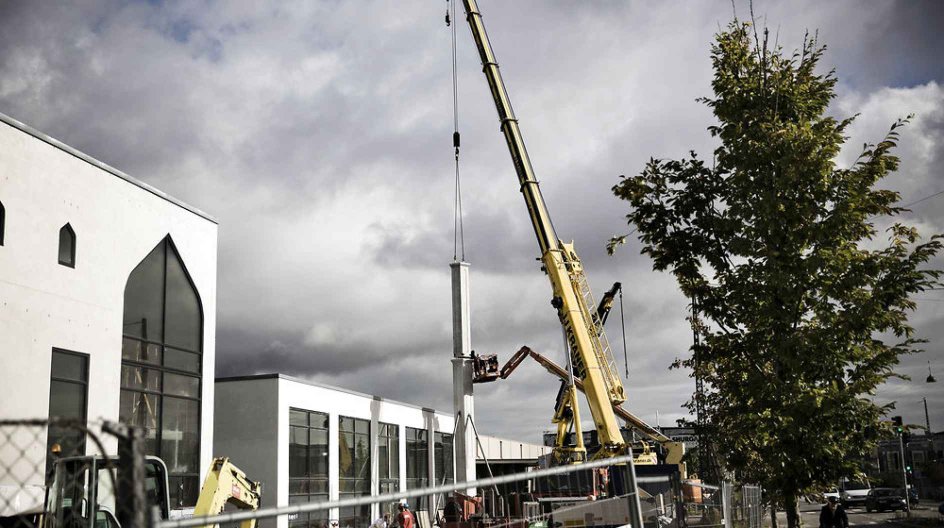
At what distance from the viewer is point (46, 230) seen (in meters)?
18.6

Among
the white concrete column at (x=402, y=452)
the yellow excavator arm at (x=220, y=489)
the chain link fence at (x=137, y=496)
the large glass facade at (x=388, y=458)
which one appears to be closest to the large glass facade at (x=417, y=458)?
the white concrete column at (x=402, y=452)

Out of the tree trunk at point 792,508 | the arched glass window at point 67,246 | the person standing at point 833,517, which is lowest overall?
the person standing at point 833,517

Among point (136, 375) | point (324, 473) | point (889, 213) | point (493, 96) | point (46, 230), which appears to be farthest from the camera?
point (493, 96)

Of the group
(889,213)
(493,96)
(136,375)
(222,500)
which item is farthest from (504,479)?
(493,96)

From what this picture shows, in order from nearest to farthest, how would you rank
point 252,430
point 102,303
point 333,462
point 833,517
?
point 833,517 → point 102,303 → point 252,430 → point 333,462

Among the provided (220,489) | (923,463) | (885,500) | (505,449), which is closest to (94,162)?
(220,489)

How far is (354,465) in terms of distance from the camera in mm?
33281

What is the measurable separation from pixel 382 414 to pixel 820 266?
26.7 metres

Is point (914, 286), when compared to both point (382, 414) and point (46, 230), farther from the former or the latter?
point (382, 414)

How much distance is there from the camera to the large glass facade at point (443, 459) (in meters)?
42.2

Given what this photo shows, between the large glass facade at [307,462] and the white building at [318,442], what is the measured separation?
33 millimetres

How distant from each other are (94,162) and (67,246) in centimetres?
213

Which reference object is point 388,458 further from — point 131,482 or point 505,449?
point 131,482

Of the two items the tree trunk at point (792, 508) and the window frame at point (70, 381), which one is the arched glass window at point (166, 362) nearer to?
the window frame at point (70, 381)
